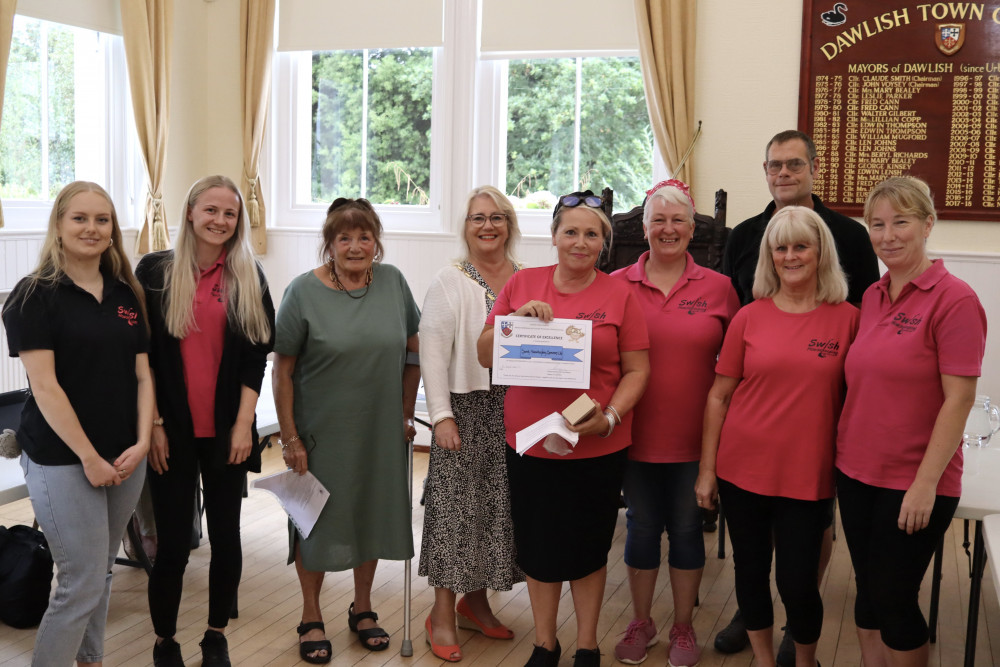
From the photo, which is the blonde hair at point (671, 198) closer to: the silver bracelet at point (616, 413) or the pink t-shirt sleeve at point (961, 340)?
the silver bracelet at point (616, 413)

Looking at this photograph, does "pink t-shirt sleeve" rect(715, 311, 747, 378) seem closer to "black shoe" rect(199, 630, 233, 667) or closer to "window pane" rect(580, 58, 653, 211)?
"black shoe" rect(199, 630, 233, 667)

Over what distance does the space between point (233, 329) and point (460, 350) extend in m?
0.68

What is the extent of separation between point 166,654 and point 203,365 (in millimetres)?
926

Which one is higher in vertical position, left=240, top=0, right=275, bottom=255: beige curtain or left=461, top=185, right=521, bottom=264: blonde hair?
left=240, top=0, right=275, bottom=255: beige curtain

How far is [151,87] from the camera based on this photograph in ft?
17.7

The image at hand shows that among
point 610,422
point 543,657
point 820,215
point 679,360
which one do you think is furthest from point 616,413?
point 820,215

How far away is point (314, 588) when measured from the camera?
2.98 metres

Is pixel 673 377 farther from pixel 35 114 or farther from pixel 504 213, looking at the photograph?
pixel 35 114

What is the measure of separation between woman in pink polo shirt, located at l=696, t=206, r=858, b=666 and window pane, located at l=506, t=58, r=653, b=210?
300cm

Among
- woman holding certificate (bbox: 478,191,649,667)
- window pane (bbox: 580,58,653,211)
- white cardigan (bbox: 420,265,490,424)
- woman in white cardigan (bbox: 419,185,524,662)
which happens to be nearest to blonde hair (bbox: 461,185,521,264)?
woman in white cardigan (bbox: 419,185,524,662)

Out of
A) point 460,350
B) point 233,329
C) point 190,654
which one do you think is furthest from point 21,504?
point 460,350

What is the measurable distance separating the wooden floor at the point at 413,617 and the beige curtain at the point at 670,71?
229 cm

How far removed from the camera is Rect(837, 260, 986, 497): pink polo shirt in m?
2.09

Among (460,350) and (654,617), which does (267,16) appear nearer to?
(460,350)
